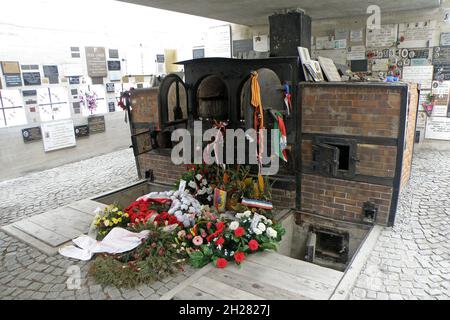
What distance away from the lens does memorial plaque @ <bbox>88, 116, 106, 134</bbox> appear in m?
6.95

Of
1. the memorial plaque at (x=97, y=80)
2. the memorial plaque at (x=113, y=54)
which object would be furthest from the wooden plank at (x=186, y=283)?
the memorial plaque at (x=113, y=54)

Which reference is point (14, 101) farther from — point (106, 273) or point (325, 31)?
point (325, 31)

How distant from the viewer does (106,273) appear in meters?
2.76

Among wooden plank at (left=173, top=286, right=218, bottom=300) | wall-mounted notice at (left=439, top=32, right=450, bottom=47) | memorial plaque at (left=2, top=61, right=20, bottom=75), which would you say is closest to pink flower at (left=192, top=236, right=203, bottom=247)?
wooden plank at (left=173, top=286, right=218, bottom=300)

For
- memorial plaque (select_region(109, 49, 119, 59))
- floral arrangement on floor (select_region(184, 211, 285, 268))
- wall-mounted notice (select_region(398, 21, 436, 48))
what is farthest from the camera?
memorial plaque (select_region(109, 49, 119, 59))

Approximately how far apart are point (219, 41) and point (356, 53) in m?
3.17

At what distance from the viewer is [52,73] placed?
6.12 metres

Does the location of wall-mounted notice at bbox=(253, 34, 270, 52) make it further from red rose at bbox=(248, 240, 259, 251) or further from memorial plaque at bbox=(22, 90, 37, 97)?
red rose at bbox=(248, 240, 259, 251)

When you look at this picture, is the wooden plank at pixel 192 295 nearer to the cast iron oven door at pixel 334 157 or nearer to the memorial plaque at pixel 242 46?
the cast iron oven door at pixel 334 157

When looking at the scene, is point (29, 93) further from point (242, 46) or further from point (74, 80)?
point (242, 46)

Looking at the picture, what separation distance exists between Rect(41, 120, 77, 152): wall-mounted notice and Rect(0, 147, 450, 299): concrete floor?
3.15 ft

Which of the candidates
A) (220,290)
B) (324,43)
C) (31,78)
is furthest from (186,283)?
(324,43)

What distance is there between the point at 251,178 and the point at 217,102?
146cm

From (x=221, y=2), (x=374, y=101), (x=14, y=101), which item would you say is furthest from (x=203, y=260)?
(x=14, y=101)
